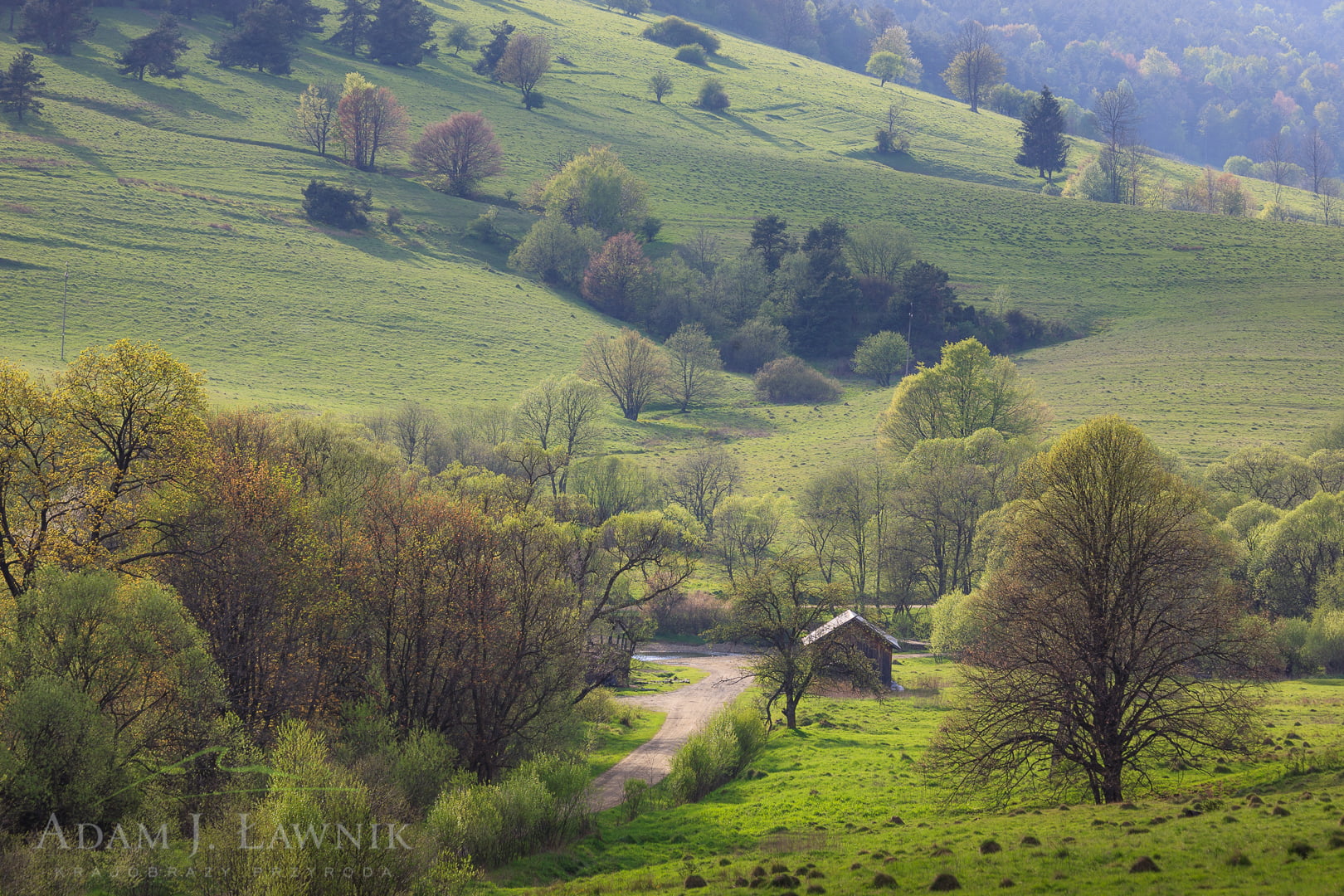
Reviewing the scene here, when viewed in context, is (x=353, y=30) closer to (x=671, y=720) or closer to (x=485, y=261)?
(x=485, y=261)

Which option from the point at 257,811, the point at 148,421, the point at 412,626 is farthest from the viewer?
the point at 412,626

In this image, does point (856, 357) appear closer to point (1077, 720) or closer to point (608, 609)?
point (608, 609)

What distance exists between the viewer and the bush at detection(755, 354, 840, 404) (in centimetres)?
12112

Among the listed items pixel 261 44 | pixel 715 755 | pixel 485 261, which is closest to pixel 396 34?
pixel 261 44

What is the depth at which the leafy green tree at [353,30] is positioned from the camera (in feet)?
581

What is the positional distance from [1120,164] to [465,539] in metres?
174

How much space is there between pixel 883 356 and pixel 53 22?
126 meters

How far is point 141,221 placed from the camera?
11475 centimetres

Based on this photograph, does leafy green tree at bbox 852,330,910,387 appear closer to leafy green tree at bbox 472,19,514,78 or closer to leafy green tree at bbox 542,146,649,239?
leafy green tree at bbox 542,146,649,239

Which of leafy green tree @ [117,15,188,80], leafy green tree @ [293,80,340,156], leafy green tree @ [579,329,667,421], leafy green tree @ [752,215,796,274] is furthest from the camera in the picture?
leafy green tree @ [293,80,340,156]

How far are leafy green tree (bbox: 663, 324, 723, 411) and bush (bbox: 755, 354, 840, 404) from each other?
5566mm

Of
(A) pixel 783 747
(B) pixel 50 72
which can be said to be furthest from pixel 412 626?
(B) pixel 50 72

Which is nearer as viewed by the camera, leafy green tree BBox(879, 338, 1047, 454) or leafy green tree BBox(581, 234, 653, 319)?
leafy green tree BBox(879, 338, 1047, 454)

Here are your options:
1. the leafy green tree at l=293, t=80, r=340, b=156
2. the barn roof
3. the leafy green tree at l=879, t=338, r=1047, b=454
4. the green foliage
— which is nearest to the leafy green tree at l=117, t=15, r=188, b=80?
the leafy green tree at l=293, t=80, r=340, b=156
